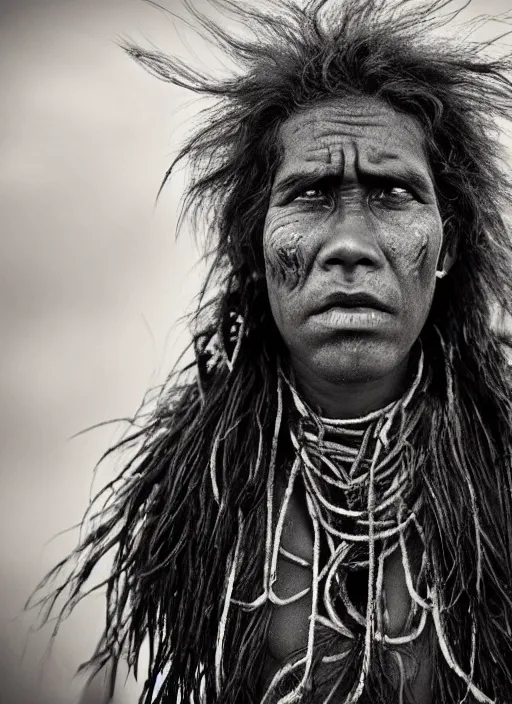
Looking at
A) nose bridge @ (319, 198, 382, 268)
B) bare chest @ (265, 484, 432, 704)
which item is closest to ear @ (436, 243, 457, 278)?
nose bridge @ (319, 198, 382, 268)

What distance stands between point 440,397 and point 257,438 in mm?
346

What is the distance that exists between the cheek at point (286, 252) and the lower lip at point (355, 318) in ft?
0.35

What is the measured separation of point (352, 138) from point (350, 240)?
0.69 ft

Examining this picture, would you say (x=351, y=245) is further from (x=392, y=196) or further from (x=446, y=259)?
(x=446, y=259)

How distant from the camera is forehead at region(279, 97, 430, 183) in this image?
166 cm

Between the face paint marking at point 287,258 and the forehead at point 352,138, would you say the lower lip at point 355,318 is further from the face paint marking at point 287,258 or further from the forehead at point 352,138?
the forehead at point 352,138

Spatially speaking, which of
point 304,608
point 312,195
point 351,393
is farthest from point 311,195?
point 304,608

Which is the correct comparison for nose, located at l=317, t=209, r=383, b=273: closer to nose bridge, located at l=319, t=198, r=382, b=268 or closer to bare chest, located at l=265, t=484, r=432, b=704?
nose bridge, located at l=319, t=198, r=382, b=268

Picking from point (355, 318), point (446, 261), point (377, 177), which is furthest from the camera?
point (446, 261)

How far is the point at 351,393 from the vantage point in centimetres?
171

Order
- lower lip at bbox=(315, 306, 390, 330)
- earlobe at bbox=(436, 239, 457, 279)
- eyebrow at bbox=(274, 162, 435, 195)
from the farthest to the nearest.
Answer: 1. earlobe at bbox=(436, 239, 457, 279)
2. eyebrow at bbox=(274, 162, 435, 195)
3. lower lip at bbox=(315, 306, 390, 330)

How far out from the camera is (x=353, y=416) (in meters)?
1.74

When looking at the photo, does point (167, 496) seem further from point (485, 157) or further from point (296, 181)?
point (485, 157)

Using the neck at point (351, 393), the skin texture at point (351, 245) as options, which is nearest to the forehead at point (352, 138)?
the skin texture at point (351, 245)
